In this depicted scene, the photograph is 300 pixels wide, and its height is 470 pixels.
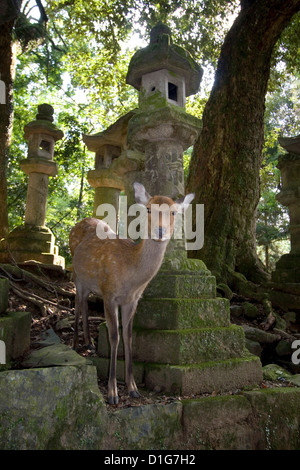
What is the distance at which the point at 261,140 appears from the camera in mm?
8164

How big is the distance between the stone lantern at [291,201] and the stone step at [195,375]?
3588 millimetres

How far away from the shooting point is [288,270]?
682 cm

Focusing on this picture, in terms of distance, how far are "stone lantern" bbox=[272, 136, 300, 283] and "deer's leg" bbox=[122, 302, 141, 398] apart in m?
4.44

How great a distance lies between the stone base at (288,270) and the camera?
676 cm

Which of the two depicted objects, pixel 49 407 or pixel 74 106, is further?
pixel 74 106

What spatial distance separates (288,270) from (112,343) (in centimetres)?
479

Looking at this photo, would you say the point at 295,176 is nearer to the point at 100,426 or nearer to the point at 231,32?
the point at 231,32

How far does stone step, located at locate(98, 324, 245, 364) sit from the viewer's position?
10.6 ft

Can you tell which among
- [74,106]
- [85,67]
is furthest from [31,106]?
[85,67]

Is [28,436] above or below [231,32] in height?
below

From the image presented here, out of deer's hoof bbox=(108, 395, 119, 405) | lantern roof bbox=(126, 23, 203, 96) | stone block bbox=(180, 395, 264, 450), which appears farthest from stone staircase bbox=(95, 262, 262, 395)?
lantern roof bbox=(126, 23, 203, 96)

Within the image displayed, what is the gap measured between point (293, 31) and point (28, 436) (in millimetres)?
11961

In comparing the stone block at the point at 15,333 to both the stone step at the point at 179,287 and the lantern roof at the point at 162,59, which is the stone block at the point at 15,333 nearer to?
the stone step at the point at 179,287

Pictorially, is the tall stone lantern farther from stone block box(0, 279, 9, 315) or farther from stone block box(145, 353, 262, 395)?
stone block box(0, 279, 9, 315)
